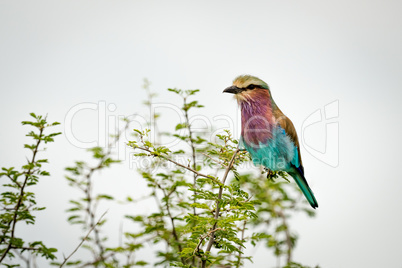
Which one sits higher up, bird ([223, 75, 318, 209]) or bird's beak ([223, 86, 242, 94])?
bird's beak ([223, 86, 242, 94])

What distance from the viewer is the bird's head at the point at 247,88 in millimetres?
2943

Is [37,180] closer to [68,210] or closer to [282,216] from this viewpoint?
[68,210]

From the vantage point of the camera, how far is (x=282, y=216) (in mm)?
4004

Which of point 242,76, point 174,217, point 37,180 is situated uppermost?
point 242,76

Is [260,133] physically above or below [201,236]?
above

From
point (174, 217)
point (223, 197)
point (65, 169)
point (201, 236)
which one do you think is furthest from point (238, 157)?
point (65, 169)

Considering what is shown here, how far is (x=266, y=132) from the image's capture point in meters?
2.82

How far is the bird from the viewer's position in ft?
9.05

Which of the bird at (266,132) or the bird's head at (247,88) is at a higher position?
the bird's head at (247,88)

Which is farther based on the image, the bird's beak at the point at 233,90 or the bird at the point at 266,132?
the bird's beak at the point at 233,90

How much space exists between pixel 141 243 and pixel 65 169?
992 mm

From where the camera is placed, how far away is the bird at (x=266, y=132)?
2.76 metres

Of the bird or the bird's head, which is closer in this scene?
the bird

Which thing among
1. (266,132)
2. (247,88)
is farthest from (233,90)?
(266,132)
